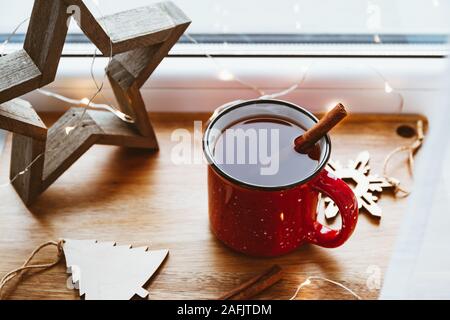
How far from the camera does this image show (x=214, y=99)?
0.85 m

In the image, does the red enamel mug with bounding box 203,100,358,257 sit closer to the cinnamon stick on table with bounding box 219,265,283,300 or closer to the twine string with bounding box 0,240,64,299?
the cinnamon stick on table with bounding box 219,265,283,300

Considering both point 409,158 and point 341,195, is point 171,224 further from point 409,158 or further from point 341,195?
point 409,158

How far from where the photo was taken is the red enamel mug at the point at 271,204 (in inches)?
24.4

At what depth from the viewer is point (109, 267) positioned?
0.69m

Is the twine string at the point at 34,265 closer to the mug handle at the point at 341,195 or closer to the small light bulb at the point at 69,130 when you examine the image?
the small light bulb at the point at 69,130

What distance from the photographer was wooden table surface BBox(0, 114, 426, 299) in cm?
69

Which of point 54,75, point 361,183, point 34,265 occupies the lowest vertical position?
point 34,265

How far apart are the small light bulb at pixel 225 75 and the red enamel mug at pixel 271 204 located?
0.53 feet

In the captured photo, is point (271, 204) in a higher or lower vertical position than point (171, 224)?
higher

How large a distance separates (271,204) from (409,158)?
278mm

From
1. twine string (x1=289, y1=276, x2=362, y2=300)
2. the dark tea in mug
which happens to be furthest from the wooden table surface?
the dark tea in mug

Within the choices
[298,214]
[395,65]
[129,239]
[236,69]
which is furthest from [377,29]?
[129,239]

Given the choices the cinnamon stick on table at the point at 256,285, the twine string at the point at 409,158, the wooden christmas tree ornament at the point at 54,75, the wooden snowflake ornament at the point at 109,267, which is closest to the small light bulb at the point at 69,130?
the wooden christmas tree ornament at the point at 54,75

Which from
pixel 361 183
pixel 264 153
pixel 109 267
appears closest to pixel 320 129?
pixel 264 153
